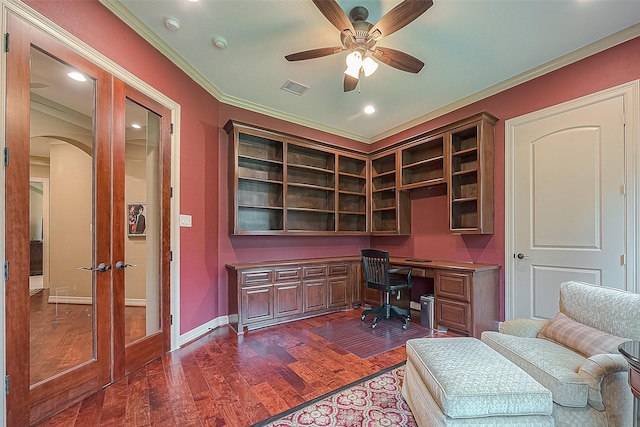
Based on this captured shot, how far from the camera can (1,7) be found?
1.65 metres

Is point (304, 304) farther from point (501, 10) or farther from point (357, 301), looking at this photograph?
point (501, 10)

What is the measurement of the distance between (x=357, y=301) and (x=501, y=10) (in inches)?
155

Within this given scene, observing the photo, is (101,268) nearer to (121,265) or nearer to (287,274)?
(121,265)

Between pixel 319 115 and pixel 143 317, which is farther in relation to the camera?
pixel 319 115

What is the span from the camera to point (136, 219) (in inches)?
105

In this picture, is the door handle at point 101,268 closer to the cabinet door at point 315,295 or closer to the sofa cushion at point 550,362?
the cabinet door at point 315,295

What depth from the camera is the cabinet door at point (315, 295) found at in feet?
13.3

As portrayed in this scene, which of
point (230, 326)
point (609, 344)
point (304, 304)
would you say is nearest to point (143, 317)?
point (230, 326)

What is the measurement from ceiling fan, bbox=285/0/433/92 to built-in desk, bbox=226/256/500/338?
2414 mm

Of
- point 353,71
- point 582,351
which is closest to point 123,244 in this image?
point 353,71

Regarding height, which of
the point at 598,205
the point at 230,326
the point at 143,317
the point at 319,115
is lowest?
the point at 230,326

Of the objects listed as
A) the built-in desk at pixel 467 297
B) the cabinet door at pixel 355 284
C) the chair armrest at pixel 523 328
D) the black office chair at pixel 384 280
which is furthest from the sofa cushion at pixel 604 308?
the cabinet door at pixel 355 284

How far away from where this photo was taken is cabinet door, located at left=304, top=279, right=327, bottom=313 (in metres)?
4.06

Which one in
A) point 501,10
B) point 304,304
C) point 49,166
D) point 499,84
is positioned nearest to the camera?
point 49,166
